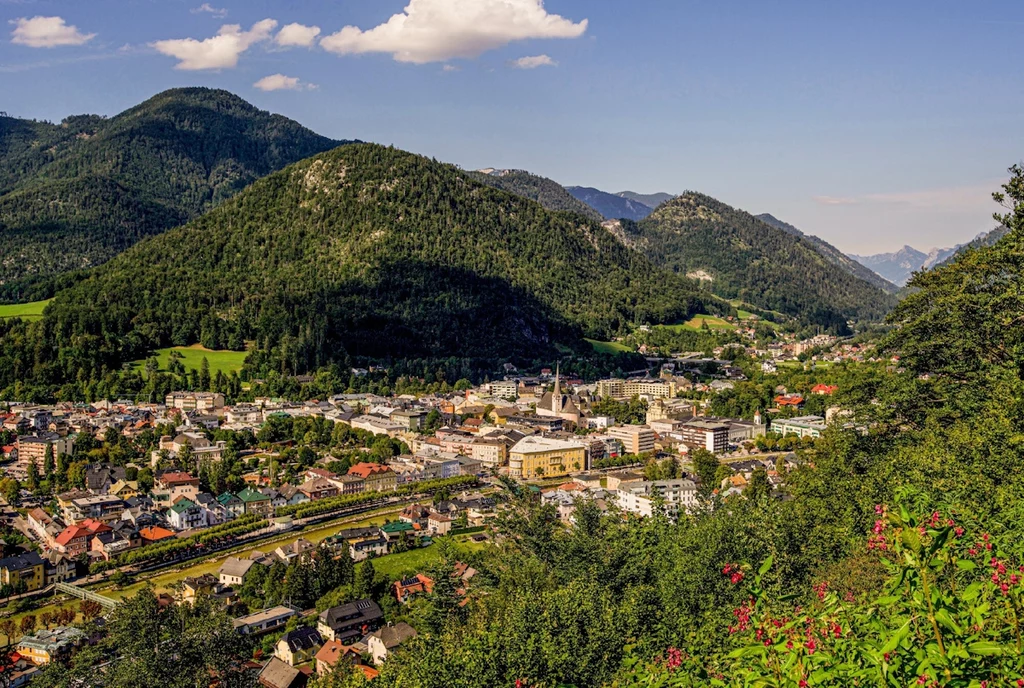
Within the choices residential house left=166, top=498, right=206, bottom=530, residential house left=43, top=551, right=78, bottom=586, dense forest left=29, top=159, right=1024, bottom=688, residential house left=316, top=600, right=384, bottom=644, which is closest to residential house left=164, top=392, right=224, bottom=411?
residential house left=166, top=498, right=206, bottom=530

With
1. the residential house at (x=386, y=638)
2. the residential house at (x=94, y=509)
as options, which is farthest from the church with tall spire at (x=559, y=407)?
the residential house at (x=386, y=638)

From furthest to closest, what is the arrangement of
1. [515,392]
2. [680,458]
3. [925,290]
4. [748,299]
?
1. [748,299]
2. [515,392]
3. [680,458]
4. [925,290]

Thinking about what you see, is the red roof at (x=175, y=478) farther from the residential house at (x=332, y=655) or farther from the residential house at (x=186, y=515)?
the residential house at (x=332, y=655)

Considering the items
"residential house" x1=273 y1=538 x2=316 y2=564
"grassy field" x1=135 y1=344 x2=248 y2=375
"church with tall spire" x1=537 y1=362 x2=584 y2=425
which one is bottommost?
"residential house" x1=273 y1=538 x2=316 y2=564

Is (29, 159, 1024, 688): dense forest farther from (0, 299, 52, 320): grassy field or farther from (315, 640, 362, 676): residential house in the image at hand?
(0, 299, 52, 320): grassy field

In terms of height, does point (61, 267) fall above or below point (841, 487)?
above

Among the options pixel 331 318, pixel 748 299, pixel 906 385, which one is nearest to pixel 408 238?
pixel 331 318

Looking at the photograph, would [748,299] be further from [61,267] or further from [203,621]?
[203,621]
